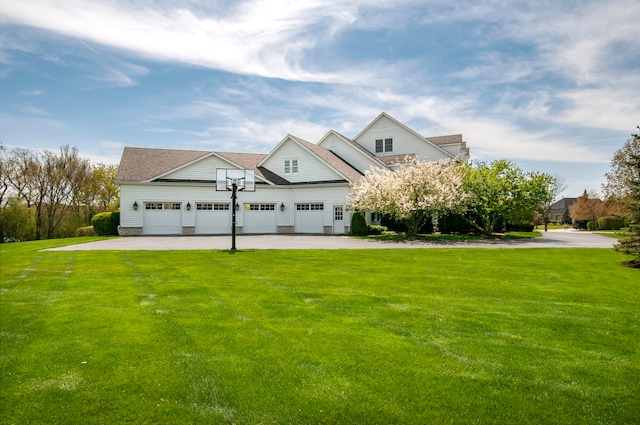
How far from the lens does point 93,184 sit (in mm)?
39500

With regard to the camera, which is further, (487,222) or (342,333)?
(487,222)

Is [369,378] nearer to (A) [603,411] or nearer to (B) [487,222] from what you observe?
(A) [603,411]

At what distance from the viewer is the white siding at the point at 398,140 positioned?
121ft

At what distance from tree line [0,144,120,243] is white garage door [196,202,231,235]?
1494cm

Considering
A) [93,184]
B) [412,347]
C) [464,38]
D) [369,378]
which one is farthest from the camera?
[93,184]

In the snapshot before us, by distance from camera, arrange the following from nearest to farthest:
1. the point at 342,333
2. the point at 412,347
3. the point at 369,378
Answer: the point at 369,378, the point at 412,347, the point at 342,333

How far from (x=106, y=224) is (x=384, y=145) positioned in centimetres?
2510

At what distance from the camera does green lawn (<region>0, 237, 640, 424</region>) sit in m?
3.72

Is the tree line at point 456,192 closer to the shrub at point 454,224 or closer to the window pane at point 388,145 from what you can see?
the shrub at point 454,224

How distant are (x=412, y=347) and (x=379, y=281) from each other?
4.63m

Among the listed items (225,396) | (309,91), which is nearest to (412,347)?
(225,396)

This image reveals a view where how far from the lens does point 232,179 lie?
65.9ft

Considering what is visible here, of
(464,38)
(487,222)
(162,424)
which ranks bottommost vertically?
(162,424)

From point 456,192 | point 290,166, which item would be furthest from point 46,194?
point 456,192
